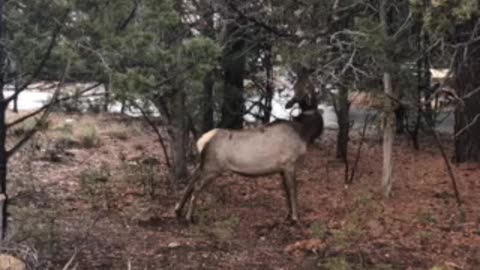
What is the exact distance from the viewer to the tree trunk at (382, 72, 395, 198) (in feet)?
33.1

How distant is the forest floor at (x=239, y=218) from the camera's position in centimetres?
816

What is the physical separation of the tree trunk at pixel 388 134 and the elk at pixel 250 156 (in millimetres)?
1166

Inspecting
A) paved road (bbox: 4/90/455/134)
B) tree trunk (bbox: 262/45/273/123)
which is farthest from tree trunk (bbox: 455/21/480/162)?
tree trunk (bbox: 262/45/273/123)

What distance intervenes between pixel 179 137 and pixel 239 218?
2632 millimetres

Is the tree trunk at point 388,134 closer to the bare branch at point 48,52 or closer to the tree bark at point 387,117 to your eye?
the tree bark at point 387,117

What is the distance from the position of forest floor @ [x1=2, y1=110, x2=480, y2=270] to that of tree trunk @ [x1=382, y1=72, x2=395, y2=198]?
0.79 ft

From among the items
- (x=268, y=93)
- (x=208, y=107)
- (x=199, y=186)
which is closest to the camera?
(x=199, y=186)

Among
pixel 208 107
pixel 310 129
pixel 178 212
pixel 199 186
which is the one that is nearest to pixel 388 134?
pixel 310 129

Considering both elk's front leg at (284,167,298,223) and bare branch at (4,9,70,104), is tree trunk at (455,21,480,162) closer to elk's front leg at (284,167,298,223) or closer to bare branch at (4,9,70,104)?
elk's front leg at (284,167,298,223)

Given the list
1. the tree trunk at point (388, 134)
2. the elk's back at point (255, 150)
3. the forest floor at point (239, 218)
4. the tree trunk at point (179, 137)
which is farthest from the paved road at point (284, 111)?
the elk's back at point (255, 150)

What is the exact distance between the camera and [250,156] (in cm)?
964

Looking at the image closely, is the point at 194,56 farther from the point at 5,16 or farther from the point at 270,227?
the point at 270,227

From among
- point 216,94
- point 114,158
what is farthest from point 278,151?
point 114,158

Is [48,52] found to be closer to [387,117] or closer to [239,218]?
[239,218]
